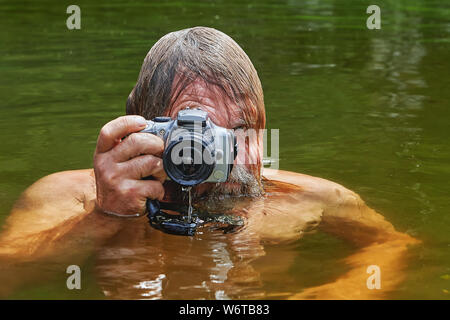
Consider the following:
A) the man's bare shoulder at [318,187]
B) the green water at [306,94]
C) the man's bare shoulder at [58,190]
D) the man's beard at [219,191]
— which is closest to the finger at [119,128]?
the man's beard at [219,191]

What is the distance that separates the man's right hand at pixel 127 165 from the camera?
301cm

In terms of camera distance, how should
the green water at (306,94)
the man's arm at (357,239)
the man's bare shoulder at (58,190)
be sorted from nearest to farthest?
the man's arm at (357,239) → the man's bare shoulder at (58,190) → the green water at (306,94)

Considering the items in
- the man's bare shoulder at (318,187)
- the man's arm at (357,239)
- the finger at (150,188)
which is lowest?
the man's arm at (357,239)

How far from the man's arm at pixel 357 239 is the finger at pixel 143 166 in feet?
2.39

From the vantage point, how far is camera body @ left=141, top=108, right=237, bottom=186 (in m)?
2.88

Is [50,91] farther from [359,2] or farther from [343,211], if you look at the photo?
[359,2]

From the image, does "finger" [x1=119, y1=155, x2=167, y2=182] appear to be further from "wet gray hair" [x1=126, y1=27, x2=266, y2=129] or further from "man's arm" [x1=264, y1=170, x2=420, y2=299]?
"man's arm" [x1=264, y1=170, x2=420, y2=299]

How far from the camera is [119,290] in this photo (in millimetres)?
2770

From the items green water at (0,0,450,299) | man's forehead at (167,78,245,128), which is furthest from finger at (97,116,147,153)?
green water at (0,0,450,299)

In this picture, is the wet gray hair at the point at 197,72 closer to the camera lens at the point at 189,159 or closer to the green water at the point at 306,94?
the camera lens at the point at 189,159

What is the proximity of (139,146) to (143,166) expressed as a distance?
81 millimetres

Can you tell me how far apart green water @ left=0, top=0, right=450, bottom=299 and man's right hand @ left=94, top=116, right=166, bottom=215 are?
Result: 14.2 inches

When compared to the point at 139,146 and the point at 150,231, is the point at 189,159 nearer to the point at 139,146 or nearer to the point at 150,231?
the point at 139,146

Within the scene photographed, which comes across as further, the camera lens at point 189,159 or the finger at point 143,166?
the finger at point 143,166
